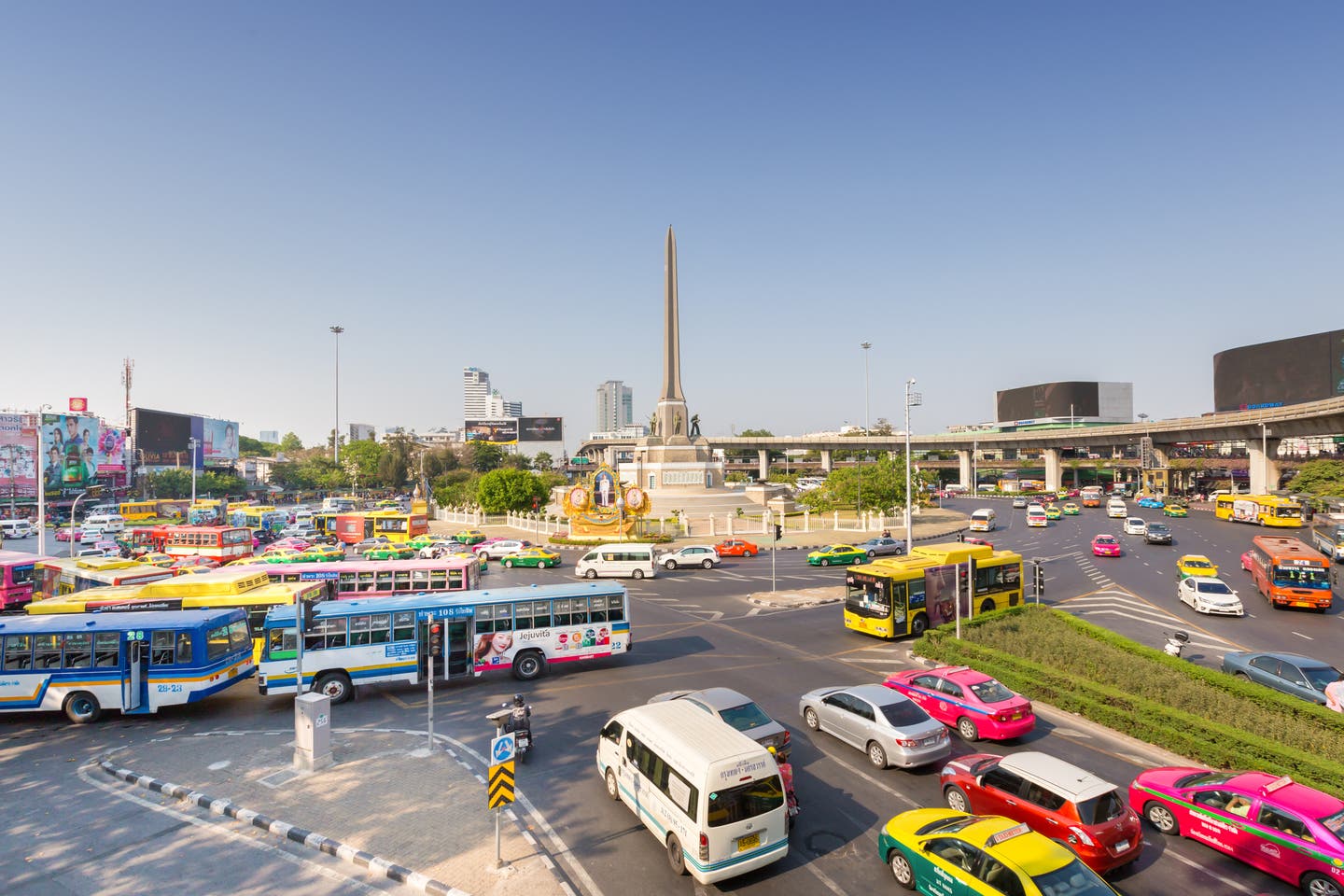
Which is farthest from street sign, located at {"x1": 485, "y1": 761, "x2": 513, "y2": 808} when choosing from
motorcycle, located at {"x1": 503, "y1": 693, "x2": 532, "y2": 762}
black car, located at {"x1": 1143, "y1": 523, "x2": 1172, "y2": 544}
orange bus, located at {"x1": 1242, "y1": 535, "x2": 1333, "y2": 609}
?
black car, located at {"x1": 1143, "y1": 523, "x2": 1172, "y2": 544}

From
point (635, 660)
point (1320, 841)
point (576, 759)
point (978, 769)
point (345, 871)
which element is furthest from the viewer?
point (635, 660)

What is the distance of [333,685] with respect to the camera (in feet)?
54.8

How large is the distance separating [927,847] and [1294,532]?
57256 mm

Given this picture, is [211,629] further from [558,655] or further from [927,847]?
[927,847]

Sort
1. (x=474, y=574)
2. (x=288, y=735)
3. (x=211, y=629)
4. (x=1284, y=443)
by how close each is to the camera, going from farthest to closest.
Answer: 1. (x=1284, y=443)
2. (x=474, y=574)
3. (x=211, y=629)
4. (x=288, y=735)

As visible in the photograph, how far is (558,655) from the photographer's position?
61.4 ft

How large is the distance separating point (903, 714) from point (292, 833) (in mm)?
10683

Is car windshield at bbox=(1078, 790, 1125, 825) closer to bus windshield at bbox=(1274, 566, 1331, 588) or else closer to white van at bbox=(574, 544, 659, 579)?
bus windshield at bbox=(1274, 566, 1331, 588)

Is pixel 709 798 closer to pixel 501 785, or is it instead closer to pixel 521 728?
pixel 501 785

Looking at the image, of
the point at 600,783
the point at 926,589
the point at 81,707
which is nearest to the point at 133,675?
the point at 81,707

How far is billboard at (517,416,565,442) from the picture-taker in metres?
163

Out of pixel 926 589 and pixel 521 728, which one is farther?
pixel 926 589

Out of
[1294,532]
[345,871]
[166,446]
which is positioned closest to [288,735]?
[345,871]

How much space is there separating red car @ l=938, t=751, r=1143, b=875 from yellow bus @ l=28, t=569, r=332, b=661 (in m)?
15.9
